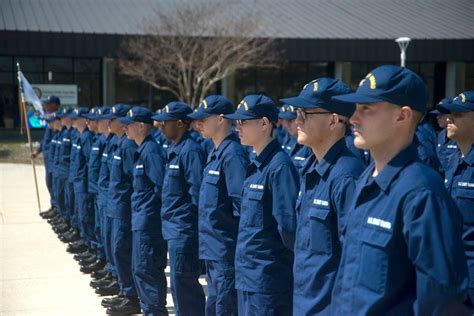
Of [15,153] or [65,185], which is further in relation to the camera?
[15,153]

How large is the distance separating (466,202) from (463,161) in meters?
0.40

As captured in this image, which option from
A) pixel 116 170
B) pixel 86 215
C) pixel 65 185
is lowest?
pixel 86 215

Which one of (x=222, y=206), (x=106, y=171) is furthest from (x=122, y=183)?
(x=222, y=206)

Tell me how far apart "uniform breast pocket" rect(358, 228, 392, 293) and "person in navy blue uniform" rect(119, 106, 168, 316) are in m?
3.96

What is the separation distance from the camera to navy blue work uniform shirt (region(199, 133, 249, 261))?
504cm

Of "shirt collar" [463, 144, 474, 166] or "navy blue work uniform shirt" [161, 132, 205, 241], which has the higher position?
"shirt collar" [463, 144, 474, 166]

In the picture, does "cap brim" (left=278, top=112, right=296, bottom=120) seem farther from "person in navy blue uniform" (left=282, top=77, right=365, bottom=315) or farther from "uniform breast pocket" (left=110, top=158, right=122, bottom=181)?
"person in navy blue uniform" (left=282, top=77, right=365, bottom=315)

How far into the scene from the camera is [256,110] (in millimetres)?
4746

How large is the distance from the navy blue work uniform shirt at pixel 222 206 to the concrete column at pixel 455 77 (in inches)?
1337

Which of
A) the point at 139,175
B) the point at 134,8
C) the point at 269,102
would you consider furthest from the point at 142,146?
the point at 134,8

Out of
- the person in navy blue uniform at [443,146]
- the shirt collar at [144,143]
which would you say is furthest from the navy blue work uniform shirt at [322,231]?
the person in navy blue uniform at [443,146]

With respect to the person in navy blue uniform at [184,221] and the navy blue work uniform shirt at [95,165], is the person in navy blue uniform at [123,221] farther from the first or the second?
the navy blue work uniform shirt at [95,165]

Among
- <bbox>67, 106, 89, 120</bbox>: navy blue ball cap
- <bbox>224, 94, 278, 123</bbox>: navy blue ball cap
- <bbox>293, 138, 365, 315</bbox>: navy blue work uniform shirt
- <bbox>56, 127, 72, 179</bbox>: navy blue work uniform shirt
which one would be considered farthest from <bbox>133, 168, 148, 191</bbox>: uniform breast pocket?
<bbox>56, 127, 72, 179</bbox>: navy blue work uniform shirt

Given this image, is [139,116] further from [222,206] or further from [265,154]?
[265,154]
